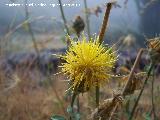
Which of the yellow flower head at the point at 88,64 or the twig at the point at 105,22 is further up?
the twig at the point at 105,22

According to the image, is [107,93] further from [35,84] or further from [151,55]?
[151,55]

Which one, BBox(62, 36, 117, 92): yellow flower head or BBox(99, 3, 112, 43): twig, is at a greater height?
BBox(99, 3, 112, 43): twig

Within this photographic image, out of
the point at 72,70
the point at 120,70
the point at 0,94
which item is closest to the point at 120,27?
the point at 0,94

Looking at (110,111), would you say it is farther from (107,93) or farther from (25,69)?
(25,69)

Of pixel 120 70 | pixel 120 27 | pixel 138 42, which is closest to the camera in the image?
pixel 120 70

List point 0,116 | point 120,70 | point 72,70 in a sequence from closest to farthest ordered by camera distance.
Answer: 1. point 72,70
2. point 120,70
3. point 0,116

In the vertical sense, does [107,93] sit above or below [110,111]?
below

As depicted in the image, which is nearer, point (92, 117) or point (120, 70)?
point (92, 117)

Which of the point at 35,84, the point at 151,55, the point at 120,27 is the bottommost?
the point at 35,84
